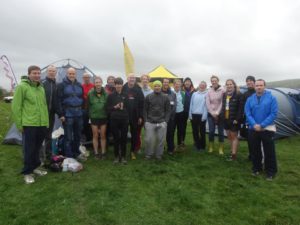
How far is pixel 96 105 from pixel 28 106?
5.35 ft

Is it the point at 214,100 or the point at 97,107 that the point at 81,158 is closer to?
the point at 97,107

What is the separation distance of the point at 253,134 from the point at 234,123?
85 cm

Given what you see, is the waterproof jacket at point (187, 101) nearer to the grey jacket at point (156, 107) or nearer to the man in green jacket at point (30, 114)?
the grey jacket at point (156, 107)

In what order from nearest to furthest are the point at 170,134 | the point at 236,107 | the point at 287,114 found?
the point at 236,107, the point at 170,134, the point at 287,114

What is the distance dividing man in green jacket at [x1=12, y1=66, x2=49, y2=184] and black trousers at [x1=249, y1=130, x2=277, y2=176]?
13.2ft

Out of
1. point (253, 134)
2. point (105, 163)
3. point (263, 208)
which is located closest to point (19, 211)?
point (105, 163)

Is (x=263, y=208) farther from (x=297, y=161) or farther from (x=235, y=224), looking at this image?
(x=297, y=161)

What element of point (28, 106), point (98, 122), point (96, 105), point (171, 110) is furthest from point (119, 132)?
point (28, 106)

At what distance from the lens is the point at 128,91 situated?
614cm

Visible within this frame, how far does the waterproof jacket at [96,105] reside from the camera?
5.96 metres

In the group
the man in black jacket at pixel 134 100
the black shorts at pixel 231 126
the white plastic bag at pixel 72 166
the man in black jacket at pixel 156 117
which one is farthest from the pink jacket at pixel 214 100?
the white plastic bag at pixel 72 166

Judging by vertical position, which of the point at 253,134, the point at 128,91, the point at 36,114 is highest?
the point at 128,91

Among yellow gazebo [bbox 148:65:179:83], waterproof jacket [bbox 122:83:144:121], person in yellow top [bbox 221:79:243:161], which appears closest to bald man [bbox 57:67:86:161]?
waterproof jacket [bbox 122:83:144:121]

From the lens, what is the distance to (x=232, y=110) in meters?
6.09
